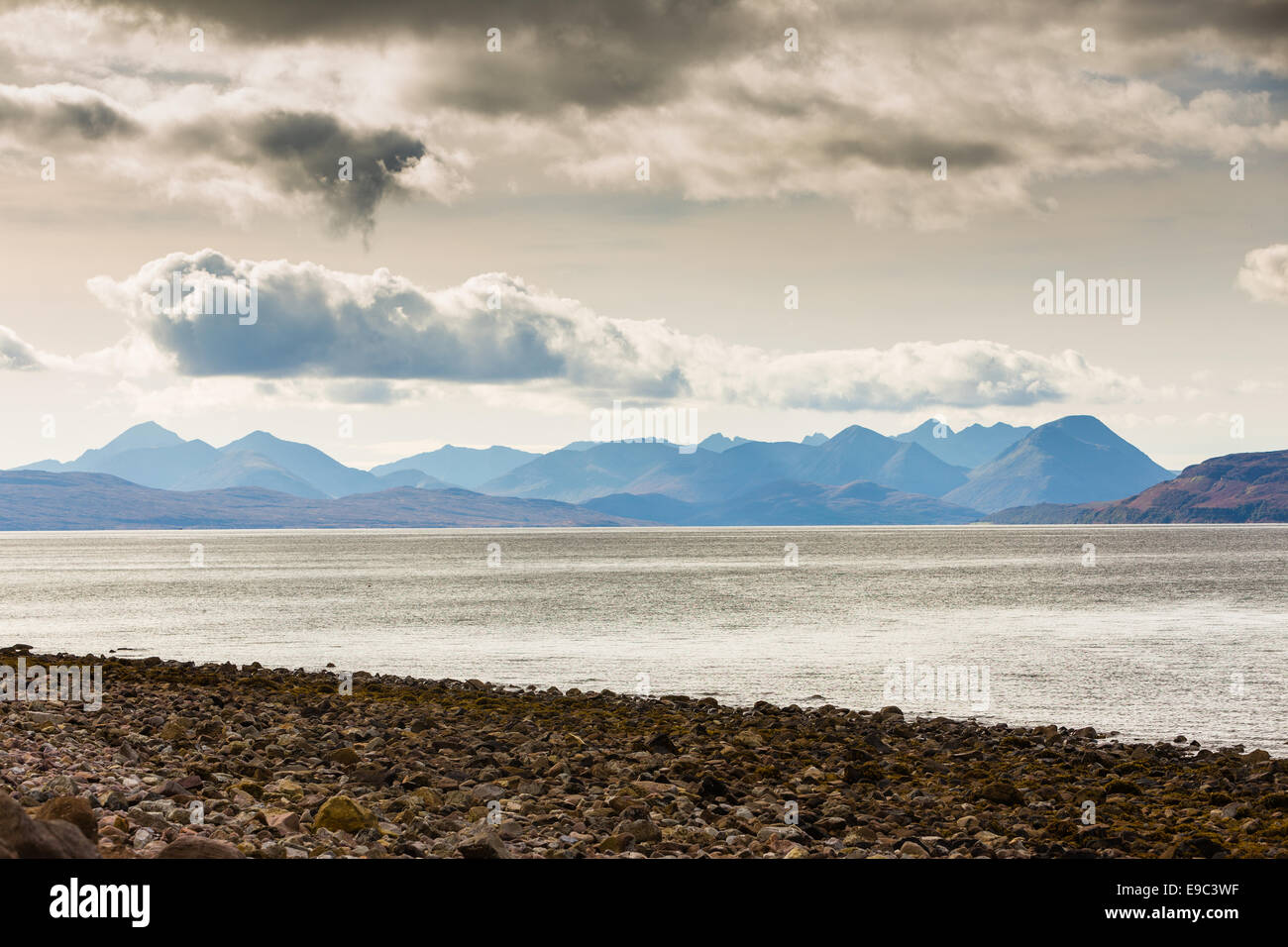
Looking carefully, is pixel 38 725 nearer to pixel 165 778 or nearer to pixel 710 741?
pixel 165 778

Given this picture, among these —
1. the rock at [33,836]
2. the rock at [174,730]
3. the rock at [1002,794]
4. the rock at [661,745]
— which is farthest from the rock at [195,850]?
the rock at [661,745]

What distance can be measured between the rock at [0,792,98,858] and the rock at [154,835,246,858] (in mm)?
796

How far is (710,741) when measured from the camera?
28.4 meters

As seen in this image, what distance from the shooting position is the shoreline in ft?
50.6

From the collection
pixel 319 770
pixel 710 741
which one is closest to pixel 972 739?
pixel 710 741

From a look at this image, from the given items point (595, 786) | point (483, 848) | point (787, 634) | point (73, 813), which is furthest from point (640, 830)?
point (787, 634)

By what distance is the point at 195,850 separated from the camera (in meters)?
11.1

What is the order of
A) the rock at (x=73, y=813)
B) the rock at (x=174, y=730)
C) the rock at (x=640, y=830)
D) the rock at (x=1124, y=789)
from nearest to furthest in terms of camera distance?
the rock at (x=73, y=813), the rock at (x=640, y=830), the rock at (x=1124, y=789), the rock at (x=174, y=730)

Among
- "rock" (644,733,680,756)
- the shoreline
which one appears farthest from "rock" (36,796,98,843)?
"rock" (644,733,680,756)

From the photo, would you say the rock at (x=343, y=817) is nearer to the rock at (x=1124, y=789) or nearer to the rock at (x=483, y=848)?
the rock at (x=483, y=848)

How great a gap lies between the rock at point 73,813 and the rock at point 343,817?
3587 millimetres

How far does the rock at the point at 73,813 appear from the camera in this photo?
40.0 feet

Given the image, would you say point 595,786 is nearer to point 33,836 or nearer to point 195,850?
point 195,850
